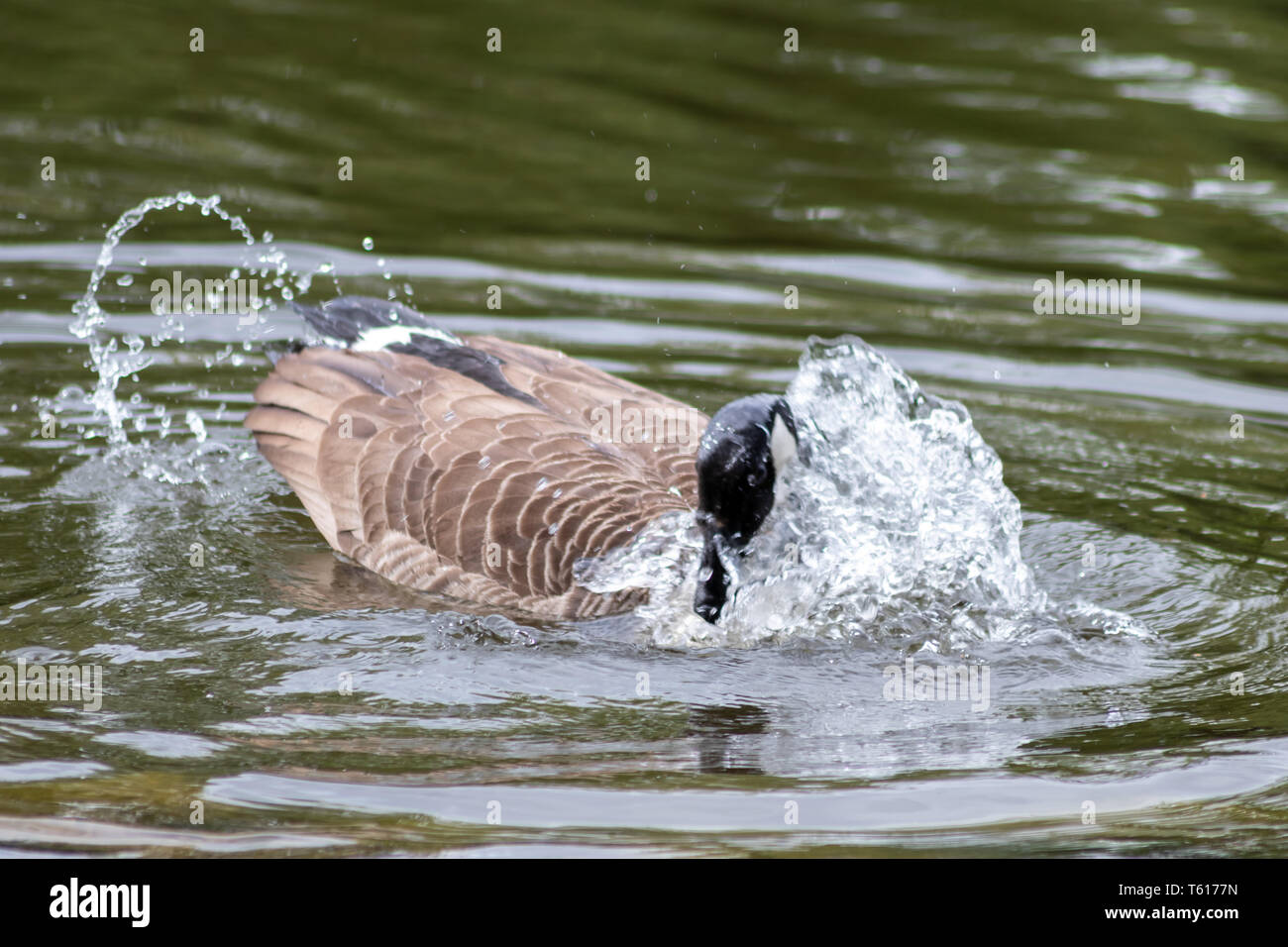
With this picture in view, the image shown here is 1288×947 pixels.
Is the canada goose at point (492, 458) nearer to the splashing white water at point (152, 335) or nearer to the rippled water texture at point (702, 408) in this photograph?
the rippled water texture at point (702, 408)

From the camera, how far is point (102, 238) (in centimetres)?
1147

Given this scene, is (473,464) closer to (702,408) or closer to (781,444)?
(781,444)

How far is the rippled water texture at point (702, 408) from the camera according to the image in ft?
19.2

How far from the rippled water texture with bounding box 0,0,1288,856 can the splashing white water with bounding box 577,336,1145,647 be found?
0.02 meters

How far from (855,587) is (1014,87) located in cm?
864

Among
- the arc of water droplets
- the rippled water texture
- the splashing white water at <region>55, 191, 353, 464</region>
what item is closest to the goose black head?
the rippled water texture

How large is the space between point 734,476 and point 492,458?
1247 millimetres

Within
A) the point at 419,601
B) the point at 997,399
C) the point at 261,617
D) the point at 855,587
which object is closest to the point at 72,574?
the point at 261,617

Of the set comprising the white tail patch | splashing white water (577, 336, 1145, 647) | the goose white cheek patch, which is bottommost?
splashing white water (577, 336, 1145, 647)

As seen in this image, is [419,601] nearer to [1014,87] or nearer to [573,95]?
[573,95]

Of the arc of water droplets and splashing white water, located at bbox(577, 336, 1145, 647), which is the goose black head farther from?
the arc of water droplets

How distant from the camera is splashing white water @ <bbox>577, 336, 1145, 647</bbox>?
7.24m

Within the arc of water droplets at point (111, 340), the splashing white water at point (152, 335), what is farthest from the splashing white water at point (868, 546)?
the arc of water droplets at point (111, 340)

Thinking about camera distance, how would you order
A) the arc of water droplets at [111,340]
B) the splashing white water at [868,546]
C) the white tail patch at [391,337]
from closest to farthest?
the splashing white water at [868,546]
the white tail patch at [391,337]
the arc of water droplets at [111,340]
